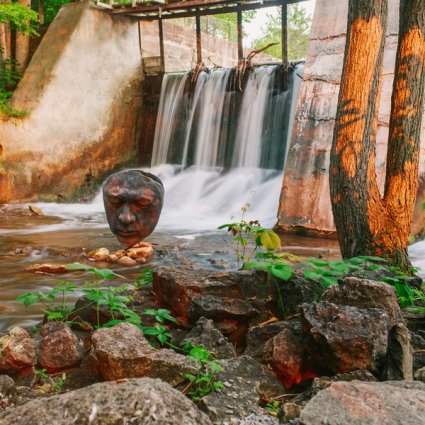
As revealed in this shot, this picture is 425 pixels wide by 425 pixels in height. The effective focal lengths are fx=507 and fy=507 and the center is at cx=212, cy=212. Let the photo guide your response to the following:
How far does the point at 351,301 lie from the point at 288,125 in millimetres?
8900

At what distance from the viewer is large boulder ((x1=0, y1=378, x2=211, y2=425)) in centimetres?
140

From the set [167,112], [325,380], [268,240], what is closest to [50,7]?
[167,112]

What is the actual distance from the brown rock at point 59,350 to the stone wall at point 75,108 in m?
9.19

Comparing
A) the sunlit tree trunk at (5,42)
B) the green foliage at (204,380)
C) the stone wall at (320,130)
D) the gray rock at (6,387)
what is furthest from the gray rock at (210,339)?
the sunlit tree trunk at (5,42)

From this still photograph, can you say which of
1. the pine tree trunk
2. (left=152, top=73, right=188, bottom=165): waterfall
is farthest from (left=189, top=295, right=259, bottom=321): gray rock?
(left=152, top=73, right=188, bottom=165): waterfall

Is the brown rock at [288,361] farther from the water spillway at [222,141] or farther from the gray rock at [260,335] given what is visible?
the water spillway at [222,141]

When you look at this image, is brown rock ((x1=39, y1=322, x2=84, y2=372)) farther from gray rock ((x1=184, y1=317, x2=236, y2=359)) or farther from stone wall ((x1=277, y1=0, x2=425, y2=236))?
stone wall ((x1=277, y1=0, x2=425, y2=236))

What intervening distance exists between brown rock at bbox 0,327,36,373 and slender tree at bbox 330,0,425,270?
2.34 m

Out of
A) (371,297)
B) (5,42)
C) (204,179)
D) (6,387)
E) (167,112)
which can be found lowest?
(6,387)

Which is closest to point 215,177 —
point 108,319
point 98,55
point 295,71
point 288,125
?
point 288,125

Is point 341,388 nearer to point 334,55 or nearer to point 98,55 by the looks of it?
point 334,55

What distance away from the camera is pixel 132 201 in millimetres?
4680

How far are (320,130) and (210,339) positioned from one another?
582 centimetres

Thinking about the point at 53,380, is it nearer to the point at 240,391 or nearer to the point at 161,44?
Result: the point at 240,391
